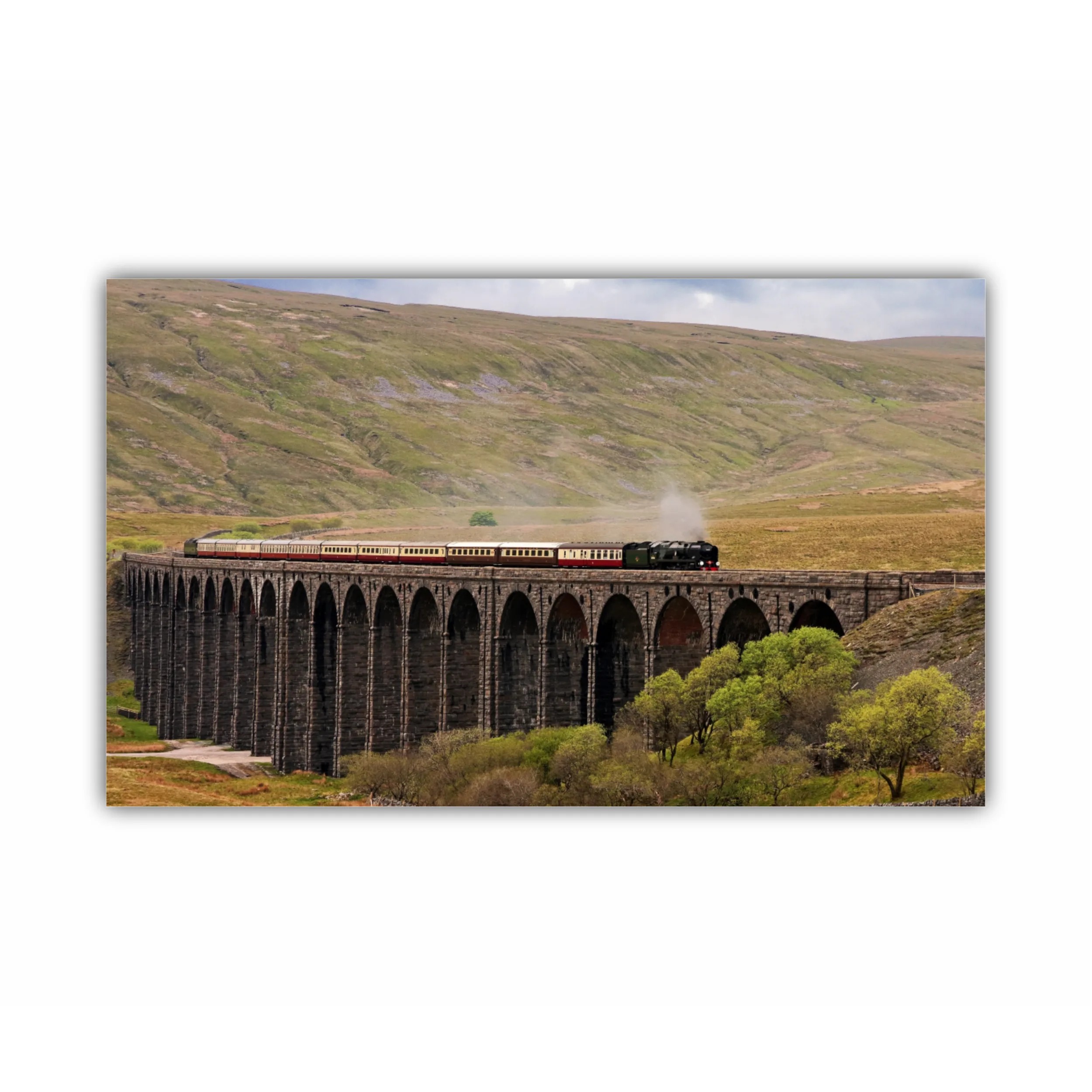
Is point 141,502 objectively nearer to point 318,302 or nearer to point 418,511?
point 318,302

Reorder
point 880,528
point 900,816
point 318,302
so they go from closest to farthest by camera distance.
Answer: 1. point 900,816
2. point 318,302
3. point 880,528

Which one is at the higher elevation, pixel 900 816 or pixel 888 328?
pixel 888 328

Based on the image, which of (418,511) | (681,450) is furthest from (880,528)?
(418,511)

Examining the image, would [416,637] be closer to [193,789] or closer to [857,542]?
[193,789]

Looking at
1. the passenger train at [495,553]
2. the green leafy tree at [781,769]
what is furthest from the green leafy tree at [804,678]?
the passenger train at [495,553]

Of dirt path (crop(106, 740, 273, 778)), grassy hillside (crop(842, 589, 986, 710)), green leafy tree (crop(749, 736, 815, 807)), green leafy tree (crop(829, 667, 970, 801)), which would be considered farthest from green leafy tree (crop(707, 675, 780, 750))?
dirt path (crop(106, 740, 273, 778))

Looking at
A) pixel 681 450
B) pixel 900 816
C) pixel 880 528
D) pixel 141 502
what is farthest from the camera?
pixel 681 450

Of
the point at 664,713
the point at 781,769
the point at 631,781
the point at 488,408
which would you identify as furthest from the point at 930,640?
the point at 488,408

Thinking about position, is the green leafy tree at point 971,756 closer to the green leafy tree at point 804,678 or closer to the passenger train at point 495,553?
the green leafy tree at point 804,678
